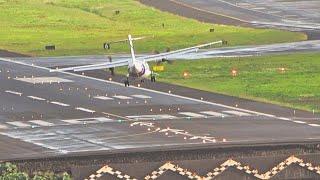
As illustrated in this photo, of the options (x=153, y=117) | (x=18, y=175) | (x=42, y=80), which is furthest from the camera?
(x=42, y=80)

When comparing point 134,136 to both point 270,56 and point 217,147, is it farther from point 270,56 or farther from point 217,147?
point 270,56

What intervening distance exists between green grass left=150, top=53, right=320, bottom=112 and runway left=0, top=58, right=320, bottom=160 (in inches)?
294

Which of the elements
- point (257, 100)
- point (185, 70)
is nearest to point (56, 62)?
point (185, 70)

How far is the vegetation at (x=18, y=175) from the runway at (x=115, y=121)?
23.9ft

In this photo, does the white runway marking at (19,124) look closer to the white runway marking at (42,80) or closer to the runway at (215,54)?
the white runway marking at (42,80)

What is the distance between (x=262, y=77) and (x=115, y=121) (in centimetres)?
3938

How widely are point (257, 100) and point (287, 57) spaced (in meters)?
42.4

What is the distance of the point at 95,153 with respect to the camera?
85500 mm

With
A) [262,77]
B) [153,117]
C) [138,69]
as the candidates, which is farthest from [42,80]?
[153,117]

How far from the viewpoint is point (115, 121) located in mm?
113625

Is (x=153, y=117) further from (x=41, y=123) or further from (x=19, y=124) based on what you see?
(x=19, y=124)

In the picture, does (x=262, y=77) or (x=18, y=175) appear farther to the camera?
(x=262, y=77)

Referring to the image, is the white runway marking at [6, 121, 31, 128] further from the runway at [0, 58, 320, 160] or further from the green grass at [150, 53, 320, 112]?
the green grass at [150, 53, 320, 112]

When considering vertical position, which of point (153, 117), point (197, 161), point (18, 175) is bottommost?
point (153, 117)
